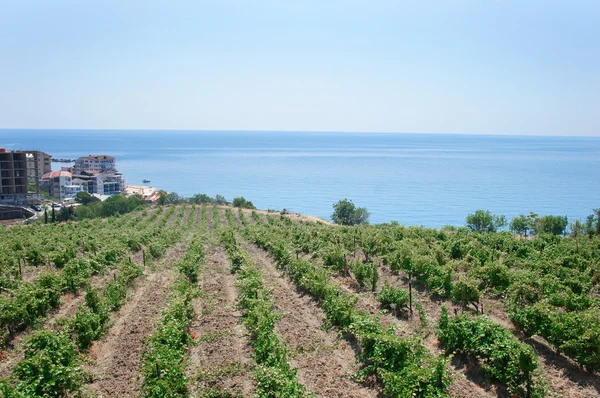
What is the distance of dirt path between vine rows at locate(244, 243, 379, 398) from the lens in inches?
402

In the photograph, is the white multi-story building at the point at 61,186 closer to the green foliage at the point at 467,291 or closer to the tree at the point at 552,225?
the tree at the point at 552,225

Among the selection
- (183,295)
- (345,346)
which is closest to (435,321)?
(345,346)

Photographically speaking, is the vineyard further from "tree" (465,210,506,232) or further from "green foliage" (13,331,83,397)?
"tree" (465,210,506,232)

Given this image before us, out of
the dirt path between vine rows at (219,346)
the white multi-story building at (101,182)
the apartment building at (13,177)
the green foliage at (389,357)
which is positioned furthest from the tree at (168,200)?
the green foliage at (389,357)

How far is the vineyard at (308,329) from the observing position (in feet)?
31.1

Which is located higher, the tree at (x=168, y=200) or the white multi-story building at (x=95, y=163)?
the white multi-story building at (x=95, y=163)

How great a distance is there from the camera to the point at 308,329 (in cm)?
1366

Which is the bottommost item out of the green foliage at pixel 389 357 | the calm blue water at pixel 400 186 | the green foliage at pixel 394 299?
the calm blue water at pixel 400 186

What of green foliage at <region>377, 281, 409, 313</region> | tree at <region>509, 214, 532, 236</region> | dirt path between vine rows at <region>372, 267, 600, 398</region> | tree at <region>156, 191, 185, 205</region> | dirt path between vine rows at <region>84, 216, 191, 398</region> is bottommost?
tree at <region>156, 191, 185, 205</region>

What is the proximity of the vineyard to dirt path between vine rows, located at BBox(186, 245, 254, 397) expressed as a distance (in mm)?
51

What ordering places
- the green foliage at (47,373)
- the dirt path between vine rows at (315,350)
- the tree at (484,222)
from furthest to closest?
the tree at (484,222) → the dirt path between vine rows at (315,350) → the green foliage at (47,373)

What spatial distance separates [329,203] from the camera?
90375mm

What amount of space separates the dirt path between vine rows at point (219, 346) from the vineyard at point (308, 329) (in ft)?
0.17

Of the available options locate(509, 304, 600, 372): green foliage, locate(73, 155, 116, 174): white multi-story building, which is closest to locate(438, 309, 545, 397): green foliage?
locate(509, 304, 600, 372): green foliage
